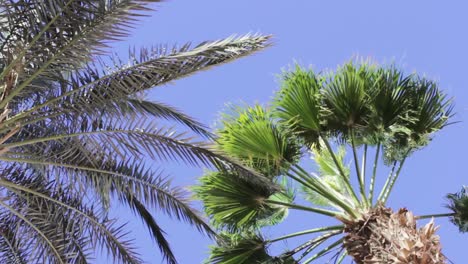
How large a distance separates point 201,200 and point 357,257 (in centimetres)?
262

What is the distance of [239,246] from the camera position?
10.0 m

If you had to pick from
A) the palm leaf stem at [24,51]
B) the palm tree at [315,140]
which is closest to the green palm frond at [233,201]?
the palm tree at [315,140]

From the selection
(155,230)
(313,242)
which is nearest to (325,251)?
(313,242)

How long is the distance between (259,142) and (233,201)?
2.93 feet

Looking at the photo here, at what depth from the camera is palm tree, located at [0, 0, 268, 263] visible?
8.09m

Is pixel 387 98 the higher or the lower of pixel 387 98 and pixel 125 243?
the higher

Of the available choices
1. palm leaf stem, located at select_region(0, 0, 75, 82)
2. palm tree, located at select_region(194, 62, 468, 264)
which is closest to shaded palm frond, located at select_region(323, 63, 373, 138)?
palm tree, located at select_region(194, 62, 468, 264)

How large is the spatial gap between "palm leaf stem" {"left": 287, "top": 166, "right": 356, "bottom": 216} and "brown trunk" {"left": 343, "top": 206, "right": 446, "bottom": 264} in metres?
0.33

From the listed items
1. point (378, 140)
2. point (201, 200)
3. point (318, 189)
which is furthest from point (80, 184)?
point (378, 140)

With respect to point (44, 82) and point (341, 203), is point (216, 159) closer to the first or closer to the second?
point (341, 203)

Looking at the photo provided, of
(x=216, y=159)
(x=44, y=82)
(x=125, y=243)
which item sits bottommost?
(x=125, y=243)

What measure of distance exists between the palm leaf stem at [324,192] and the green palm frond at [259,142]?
9.1 inches

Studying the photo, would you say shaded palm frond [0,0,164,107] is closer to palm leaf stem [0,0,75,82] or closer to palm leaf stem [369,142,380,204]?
palm leaf stem [0,0,75,82]

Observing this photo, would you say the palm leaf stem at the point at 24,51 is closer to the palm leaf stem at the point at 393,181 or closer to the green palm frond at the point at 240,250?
the green palm frond at the point at 240,250
